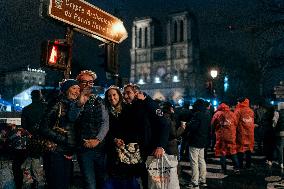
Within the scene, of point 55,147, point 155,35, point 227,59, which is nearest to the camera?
point 55,147

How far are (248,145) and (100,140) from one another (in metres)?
5.85

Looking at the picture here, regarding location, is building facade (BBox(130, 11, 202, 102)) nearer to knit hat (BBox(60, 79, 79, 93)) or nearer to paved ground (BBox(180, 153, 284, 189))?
paved ground (BBox(180, 153, 284, 189))

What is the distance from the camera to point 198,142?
24.4ft

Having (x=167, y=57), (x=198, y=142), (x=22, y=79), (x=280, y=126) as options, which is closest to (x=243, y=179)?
(x=198, y=142)

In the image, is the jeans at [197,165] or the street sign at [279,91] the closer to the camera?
the jeans at [197,165]

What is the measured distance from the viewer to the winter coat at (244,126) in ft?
29.6

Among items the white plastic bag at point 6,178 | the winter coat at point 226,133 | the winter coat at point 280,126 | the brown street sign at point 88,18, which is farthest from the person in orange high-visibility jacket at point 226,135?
the white plastic bag at point 6,178

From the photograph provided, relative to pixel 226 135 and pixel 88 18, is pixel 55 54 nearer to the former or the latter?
pixel 88 18

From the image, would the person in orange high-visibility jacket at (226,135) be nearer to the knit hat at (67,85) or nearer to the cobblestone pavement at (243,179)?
the cobblestone pavement at (243,179)

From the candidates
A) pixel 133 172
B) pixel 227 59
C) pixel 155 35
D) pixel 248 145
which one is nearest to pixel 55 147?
pixel 133 172

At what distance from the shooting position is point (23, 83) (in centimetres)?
9269

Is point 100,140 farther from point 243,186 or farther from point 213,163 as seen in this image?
point 213,163

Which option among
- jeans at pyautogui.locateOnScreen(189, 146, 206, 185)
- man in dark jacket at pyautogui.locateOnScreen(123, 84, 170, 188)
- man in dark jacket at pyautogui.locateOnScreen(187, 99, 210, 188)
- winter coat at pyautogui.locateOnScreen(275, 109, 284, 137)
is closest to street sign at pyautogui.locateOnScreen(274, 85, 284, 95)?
winter coat at pyautogui.locateOnScreen(275, 109, 284, 137)

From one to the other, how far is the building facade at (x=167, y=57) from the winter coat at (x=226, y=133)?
7534 centimetres
